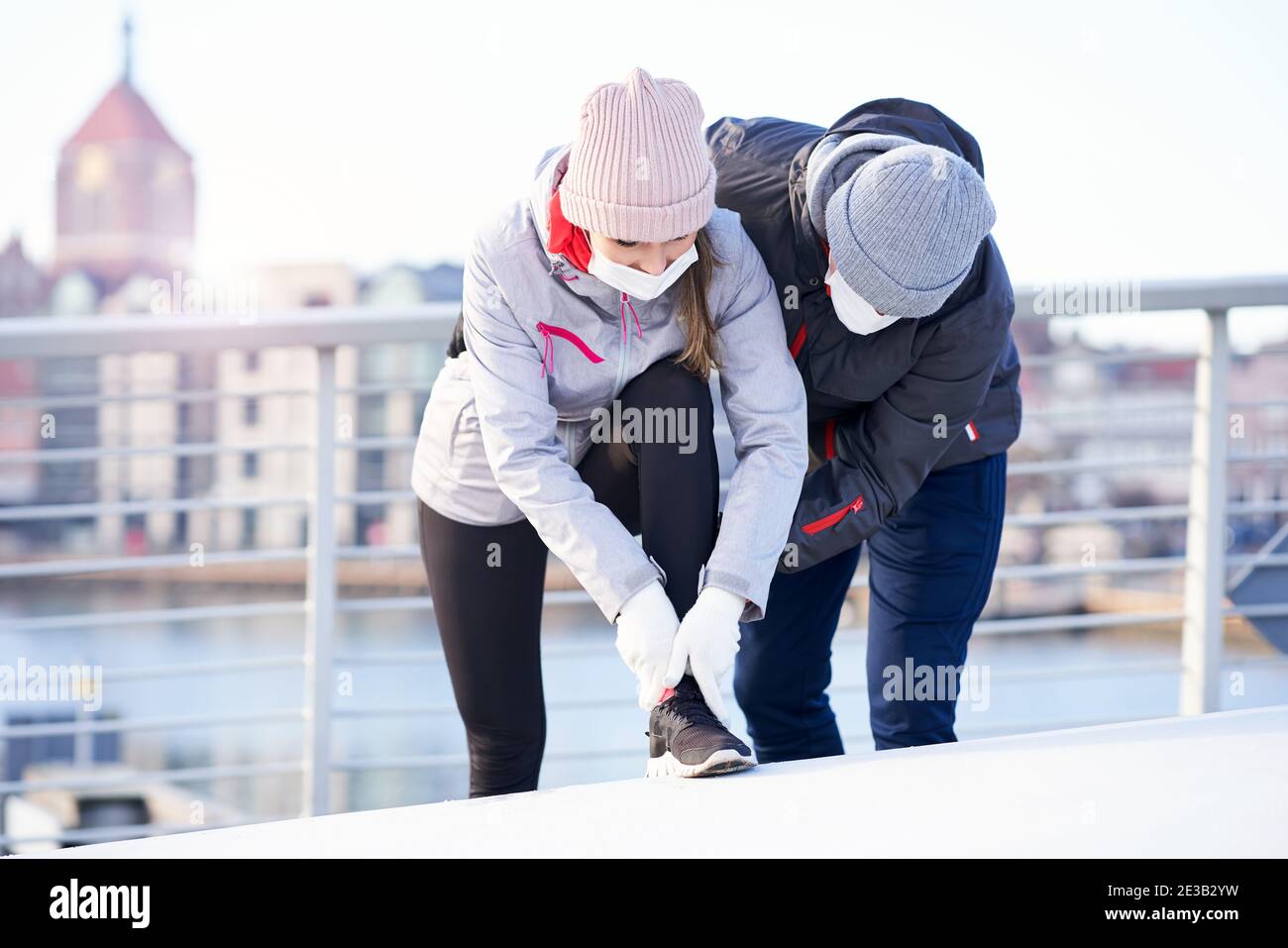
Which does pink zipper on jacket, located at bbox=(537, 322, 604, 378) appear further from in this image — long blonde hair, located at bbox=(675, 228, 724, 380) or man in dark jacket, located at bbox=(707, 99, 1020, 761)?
man in dark jacket, located at bbox=(707, 99, 1020, 761)

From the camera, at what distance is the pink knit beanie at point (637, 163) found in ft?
3.73

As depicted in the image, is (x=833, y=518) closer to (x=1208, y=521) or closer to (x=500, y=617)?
(x=500, y=617)

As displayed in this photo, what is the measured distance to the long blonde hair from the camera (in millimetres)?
1257

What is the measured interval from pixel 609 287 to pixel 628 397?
125mm

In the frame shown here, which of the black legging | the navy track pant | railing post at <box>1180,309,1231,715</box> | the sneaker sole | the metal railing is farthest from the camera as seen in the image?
railing post at <box>1180,309,1231,715</box>

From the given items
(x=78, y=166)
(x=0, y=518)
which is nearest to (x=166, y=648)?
(x=78, y=166)

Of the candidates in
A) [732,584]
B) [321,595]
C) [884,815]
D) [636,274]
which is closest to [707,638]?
[732,584]

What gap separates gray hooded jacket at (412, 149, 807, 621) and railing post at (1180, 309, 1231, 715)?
1.18 meters

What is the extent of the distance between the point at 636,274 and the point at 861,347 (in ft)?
1.02

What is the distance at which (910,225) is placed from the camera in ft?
3.87

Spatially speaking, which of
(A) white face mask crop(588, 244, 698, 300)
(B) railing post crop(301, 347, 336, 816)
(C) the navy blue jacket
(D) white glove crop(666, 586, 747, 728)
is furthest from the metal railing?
(A) white face mask crop(588, 244, 698, 300)
